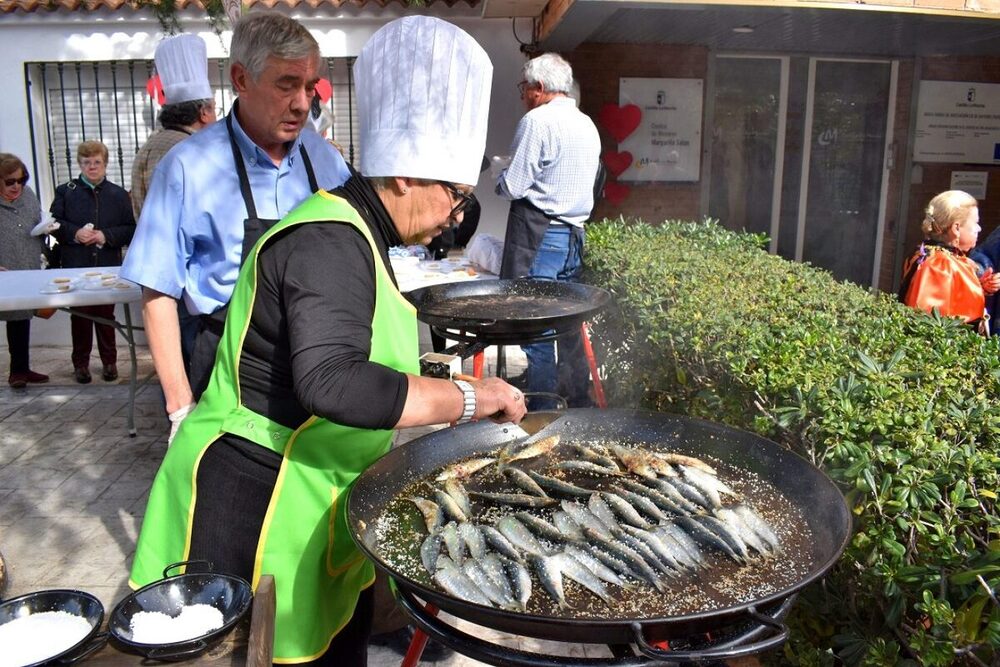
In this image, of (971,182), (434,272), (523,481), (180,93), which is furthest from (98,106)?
(971,182)

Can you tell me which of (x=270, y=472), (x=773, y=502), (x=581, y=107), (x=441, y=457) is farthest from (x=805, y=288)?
(x=581, y=107)

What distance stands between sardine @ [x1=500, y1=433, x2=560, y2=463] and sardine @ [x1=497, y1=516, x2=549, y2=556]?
0.41 meters

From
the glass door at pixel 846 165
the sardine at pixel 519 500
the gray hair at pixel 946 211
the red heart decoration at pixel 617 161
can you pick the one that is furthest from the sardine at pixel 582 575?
the glass door at pixel 846 165

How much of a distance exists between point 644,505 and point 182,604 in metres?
1.14

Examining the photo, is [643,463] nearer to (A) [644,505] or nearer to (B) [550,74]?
(A) [644,505]

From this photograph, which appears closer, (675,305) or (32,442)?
(675,305)

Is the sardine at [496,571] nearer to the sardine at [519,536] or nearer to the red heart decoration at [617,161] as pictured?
the sardine at [519,536]

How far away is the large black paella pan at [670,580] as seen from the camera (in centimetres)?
149

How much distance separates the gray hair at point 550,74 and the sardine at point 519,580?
4.53m

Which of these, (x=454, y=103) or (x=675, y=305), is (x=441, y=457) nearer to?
(x=454, y=103)

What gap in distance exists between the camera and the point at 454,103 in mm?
1988

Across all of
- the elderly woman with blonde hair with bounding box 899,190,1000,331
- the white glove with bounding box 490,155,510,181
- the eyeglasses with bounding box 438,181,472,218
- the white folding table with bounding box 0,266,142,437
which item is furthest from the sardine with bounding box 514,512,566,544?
the white glove with bounding box 490,155,510,181

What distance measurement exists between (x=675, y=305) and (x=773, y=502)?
1.81 m

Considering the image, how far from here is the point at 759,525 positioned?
75.0 inches
